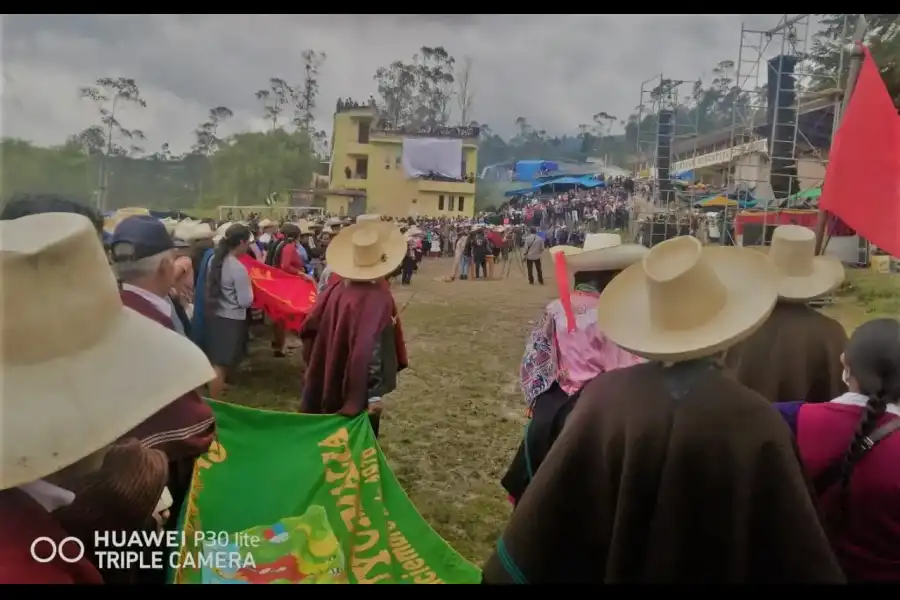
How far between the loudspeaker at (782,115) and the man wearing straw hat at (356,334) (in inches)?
434

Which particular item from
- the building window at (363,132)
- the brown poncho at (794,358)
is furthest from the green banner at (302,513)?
the building window at (363,132)

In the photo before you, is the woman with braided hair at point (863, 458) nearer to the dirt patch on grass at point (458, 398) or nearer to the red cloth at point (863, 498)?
the red cloth at point (863, 498)

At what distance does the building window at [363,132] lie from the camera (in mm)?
29925

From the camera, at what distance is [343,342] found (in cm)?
417

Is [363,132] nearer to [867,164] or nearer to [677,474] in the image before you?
[867,164]

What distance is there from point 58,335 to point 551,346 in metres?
2.00

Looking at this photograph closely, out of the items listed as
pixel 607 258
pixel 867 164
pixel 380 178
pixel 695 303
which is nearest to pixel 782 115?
pixel 867 164

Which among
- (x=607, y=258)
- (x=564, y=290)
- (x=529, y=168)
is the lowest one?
(x=564, y=290)

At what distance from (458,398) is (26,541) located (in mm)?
5703

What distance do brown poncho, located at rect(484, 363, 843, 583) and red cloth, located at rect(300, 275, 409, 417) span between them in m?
2.40

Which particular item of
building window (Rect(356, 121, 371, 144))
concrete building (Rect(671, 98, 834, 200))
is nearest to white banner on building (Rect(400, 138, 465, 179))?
building window (Rect(356, 121, 371, 144))

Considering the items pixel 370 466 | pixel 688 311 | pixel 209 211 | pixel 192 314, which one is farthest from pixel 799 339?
pixel 209 211

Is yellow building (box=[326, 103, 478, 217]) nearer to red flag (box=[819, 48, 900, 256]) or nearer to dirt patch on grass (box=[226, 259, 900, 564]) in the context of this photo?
dirt patch on grass (box=[226, 259, 900, 564])

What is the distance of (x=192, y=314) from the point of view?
18.0ft
